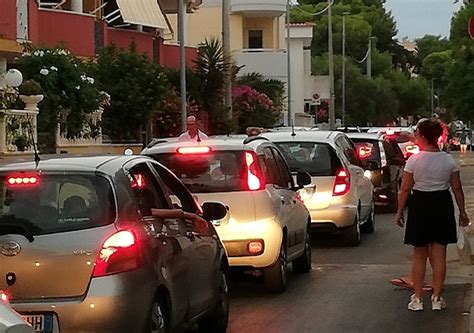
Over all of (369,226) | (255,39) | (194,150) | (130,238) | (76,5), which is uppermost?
(255,39)

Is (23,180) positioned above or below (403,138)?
above

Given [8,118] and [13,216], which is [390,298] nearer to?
[13,216]

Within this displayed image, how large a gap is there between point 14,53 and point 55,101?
1325 mm

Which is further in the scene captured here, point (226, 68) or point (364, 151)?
point (226, 68)

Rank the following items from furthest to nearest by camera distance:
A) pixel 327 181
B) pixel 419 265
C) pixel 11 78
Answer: pixel 11 78 → pixel 327 181 → pixel 419 265

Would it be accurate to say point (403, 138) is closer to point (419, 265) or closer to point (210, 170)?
point (210, 170)

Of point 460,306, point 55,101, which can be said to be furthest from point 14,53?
point 460,306

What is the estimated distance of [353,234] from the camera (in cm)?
1709

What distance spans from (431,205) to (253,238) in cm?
199

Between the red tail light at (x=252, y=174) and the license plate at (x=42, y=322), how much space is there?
466 cm

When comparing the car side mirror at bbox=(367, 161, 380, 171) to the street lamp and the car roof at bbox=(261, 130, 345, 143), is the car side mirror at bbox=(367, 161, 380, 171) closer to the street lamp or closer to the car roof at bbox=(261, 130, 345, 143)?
the car roof at bbox=(261, 130, 345, 143)

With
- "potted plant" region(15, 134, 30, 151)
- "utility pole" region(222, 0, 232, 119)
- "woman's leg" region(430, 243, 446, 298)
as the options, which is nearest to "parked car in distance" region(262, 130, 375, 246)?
"woman's leg" region(430, 243, 446, 298)

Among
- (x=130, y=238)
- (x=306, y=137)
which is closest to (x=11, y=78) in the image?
(x=306, y=137)

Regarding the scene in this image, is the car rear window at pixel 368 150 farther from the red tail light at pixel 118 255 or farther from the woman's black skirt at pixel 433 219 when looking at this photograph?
the red tail light at pixel 118 255
